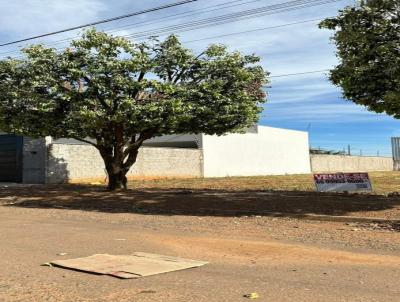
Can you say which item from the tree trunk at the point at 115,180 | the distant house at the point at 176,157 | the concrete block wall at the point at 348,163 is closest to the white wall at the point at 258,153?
the distant house at the point at 176,157

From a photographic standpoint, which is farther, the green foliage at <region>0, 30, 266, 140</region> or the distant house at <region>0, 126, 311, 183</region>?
the distant house at <region>0, 126, 311, 183</region>

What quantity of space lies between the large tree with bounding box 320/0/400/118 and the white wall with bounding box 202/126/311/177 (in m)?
31.0

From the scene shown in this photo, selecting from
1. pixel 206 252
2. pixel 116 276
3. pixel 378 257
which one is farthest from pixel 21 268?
pixel 378 257

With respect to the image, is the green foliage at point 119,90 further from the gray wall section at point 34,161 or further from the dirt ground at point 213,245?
the gray wall section at point 34,161

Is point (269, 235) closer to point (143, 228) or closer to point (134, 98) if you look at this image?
point (143, 228)

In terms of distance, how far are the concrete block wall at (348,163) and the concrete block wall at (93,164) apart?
2856 cm

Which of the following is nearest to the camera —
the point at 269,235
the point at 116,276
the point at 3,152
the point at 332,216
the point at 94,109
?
the point at 116,276

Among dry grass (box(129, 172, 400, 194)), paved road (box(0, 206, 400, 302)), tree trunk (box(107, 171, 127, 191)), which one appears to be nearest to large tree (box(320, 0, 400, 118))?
paved road (box(0, 206, 400, 302))

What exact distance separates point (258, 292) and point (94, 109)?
53.4ft

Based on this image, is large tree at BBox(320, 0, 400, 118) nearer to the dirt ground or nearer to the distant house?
the dirt ground

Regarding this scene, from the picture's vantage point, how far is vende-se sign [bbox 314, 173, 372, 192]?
2288 centimetres

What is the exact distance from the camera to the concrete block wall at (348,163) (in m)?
69.4

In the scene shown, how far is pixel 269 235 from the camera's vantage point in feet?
42.8

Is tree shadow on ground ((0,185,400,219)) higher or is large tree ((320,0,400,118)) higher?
large tree ((320,0,400,118))
